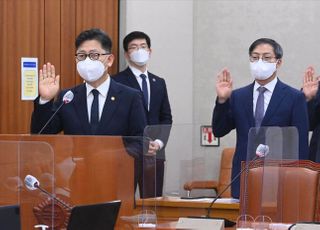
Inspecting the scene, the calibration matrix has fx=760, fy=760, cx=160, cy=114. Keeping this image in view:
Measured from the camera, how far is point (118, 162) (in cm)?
338

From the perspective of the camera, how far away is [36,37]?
19.6 feet

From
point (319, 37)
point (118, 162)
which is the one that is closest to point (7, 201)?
point (118, 162)

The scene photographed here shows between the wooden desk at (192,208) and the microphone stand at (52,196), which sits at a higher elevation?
the microphone stand at (52,196)

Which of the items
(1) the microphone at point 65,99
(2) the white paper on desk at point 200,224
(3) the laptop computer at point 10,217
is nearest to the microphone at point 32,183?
(3) the laptop computer at point 10,217

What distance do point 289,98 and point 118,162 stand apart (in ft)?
4.59

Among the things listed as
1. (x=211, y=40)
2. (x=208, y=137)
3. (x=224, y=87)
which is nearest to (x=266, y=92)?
(x=224, y=87)

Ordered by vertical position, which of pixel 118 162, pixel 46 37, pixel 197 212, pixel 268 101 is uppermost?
pixel 46 37

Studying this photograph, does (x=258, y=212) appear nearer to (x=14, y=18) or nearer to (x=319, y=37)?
(x=14, y=18)

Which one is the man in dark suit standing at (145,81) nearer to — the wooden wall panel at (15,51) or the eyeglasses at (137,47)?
the eyeglasses at (137,47)

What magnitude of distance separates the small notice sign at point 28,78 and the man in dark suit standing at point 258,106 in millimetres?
1940

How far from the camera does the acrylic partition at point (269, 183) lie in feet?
11.6

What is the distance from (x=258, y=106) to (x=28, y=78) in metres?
2.19

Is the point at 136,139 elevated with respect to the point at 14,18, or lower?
lower

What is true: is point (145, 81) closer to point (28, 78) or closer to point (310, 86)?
point (28, 78)
